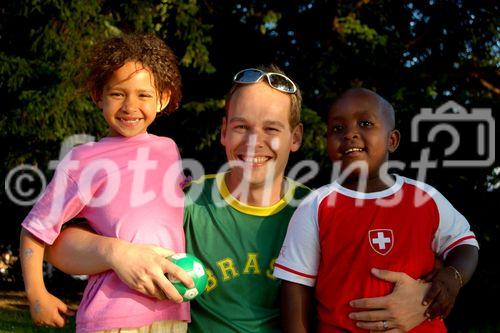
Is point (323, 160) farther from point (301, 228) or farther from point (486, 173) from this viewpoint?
point (301, 228)

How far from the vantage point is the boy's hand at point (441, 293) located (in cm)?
255

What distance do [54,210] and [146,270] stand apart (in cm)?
47

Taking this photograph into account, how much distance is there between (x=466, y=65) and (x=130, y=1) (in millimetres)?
5432

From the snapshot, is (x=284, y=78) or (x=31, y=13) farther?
(x=31, y=13)

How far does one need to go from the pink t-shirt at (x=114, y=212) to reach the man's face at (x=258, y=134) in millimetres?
353

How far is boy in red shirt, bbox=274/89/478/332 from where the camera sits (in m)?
2.56

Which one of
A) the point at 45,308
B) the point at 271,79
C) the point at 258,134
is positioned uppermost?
the point at 271,79

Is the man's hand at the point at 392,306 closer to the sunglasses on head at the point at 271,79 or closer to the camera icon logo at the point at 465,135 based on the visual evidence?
the sunglasses on head at the point at 271,79

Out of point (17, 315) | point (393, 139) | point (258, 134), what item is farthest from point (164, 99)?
point (17, 315)

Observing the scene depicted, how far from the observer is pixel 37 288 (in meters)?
2.60

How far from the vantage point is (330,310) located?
260cm

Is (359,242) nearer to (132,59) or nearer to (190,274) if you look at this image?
(190,274)

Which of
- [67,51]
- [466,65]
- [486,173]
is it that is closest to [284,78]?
[486,173]

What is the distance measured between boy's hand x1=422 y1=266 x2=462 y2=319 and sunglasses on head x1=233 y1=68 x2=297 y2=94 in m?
1.06
